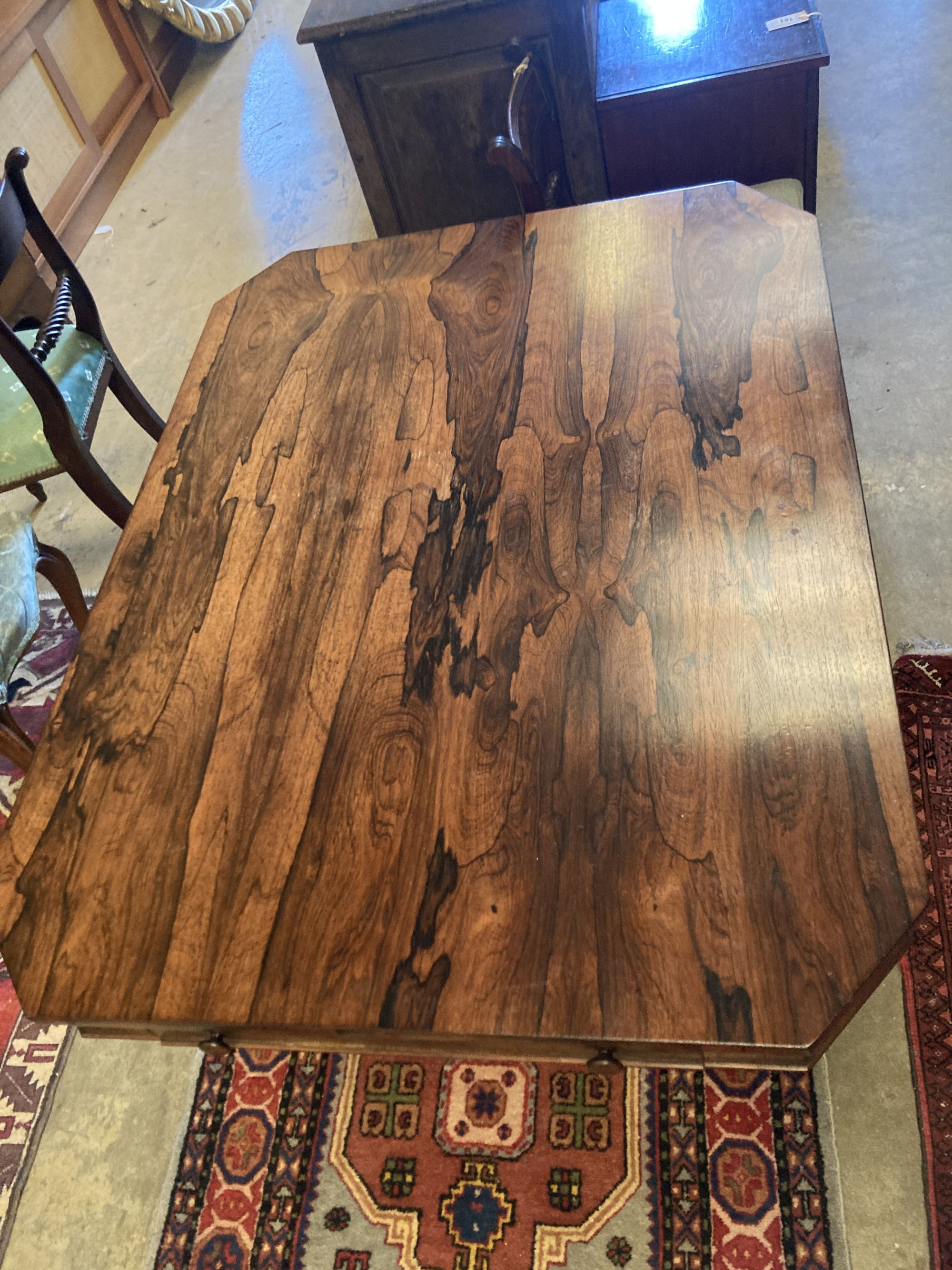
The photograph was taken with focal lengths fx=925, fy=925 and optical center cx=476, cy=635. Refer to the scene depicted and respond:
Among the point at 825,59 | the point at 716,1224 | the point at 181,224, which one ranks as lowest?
the point at 716,1224

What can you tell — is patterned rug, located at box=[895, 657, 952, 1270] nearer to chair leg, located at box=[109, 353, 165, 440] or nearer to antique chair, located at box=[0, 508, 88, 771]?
antique chair, located at box=[0, 508, 88, 771]

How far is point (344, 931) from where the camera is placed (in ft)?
2.99

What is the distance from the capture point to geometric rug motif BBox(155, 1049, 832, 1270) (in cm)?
129

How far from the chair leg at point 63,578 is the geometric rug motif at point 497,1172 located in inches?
37.8

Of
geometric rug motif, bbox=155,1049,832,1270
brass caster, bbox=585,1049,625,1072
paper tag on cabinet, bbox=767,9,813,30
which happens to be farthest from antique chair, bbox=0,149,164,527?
paper tag on cabinet, bbox=767,9,813,30

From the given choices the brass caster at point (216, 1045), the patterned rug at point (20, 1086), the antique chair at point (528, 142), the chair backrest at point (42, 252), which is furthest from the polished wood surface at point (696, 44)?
the brass caster at point (216, 1045)

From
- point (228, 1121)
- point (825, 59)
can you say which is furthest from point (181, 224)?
point (228, 1121)

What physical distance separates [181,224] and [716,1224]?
10.7 ft

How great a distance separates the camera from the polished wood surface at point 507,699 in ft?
2.83

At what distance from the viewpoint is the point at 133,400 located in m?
2.19

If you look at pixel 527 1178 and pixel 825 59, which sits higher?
pixel 825 59

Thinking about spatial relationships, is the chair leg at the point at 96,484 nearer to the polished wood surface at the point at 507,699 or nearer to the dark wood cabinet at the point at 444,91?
the polished wood surface at the point at 507,699

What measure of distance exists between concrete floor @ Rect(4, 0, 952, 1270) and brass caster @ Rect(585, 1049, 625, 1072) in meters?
0.58

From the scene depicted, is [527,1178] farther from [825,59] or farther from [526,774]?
[825,59]
